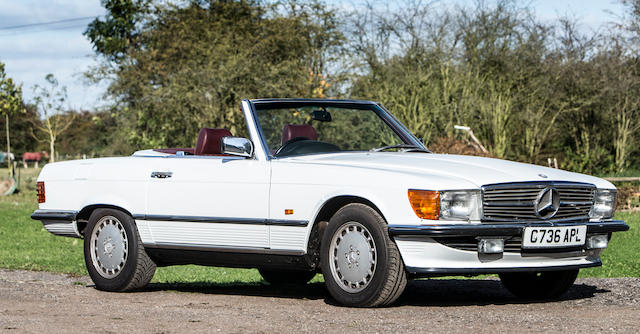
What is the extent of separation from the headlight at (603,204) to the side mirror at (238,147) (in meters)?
2.58

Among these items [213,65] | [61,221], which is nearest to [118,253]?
[61,221]

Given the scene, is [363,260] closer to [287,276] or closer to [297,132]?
[297,132]

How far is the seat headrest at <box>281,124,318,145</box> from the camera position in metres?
7.95

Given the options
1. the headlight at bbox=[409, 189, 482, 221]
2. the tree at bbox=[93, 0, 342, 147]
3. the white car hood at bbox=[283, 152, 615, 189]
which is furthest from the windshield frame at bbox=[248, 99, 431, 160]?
the tree at bbox=[93, 0, 342, 147]

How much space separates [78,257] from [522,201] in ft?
31.5

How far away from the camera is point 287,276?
363 inches

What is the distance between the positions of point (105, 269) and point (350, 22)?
80.4 feet

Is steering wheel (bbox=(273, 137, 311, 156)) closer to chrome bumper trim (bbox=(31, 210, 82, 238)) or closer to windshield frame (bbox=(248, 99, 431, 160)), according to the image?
windshield frame (bbox=(248, 99, 431, 160))

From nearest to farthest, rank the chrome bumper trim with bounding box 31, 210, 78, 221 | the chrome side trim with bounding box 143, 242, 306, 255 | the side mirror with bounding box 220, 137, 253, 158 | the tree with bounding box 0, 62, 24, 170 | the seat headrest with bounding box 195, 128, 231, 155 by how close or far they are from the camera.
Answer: the chrome side trim with bounding box 143, 242, 306, 255
the side mirror with bounding box 220, 137, 253, 158
the seat headrest with bounding box 195, 128, 231, 155
the chrome bumper trim with bounding box 31, 210, 78, 221
the tree with bounding box 0, 62, 24, 170

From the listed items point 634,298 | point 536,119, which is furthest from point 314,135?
point 536,119

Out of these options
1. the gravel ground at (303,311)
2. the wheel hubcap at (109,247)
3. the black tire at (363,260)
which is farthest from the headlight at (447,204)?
the wheel hubcap at (109,247)

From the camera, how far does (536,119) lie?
29.8m

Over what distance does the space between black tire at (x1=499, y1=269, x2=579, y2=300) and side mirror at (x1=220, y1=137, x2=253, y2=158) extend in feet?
7.21

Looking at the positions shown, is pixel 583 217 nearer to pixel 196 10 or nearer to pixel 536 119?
pixel 536 119
